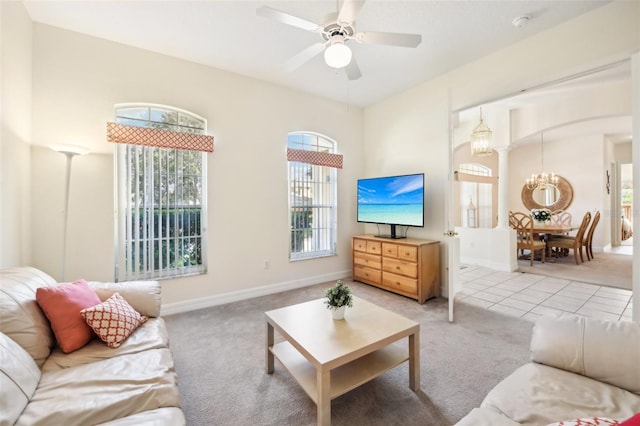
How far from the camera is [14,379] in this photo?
107cm

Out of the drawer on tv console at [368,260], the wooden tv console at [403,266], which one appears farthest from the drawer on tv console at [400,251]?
the drawer on tv console at [368,260]

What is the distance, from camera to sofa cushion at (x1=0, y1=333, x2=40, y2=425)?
954 mm

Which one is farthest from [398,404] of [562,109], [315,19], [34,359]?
[562,109]

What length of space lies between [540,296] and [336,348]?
11.6 ft

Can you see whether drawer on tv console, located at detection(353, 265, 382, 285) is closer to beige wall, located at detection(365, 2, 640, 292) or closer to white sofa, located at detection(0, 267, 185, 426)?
beige wall, located at detection(365, 2, 640, 292)

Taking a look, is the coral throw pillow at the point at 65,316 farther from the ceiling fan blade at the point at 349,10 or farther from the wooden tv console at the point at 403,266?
the wooden tv console at the point at 403,266

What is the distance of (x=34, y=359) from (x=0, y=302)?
331mm

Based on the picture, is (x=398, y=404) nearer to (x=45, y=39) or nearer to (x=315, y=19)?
(x=315, y=19)

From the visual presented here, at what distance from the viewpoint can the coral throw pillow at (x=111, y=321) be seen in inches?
61.7

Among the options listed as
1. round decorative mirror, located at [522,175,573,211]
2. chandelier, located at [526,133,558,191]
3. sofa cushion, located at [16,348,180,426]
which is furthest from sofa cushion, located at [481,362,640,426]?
round decorative mirror, located at [522,175,573,211]

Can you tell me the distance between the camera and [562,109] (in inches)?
176

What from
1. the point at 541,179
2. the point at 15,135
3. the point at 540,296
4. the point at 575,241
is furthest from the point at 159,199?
the point at 541,179

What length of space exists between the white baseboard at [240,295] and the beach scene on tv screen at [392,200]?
1206 mm

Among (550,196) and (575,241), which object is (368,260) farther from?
(550,196)
